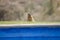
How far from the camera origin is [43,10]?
1.65 m

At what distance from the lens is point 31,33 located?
1.61 metres

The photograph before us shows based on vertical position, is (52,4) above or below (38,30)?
above

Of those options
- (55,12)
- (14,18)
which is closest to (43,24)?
(55,12)

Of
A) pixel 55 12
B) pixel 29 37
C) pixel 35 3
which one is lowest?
pixel 29 37

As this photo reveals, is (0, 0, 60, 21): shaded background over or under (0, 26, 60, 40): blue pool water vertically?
over

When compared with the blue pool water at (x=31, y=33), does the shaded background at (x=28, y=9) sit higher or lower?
higher

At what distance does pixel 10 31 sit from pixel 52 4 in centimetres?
50

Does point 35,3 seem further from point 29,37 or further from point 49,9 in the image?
point 29,37

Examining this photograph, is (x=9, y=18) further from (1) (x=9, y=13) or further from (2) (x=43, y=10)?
(2) (x=43, y=10)

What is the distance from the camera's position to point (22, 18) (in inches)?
65.0

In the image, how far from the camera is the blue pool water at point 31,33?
1.60 meters

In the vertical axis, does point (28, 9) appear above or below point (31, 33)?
above

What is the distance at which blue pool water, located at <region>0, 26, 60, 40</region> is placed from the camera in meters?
1.60

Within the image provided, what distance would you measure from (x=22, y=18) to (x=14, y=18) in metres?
0.08
